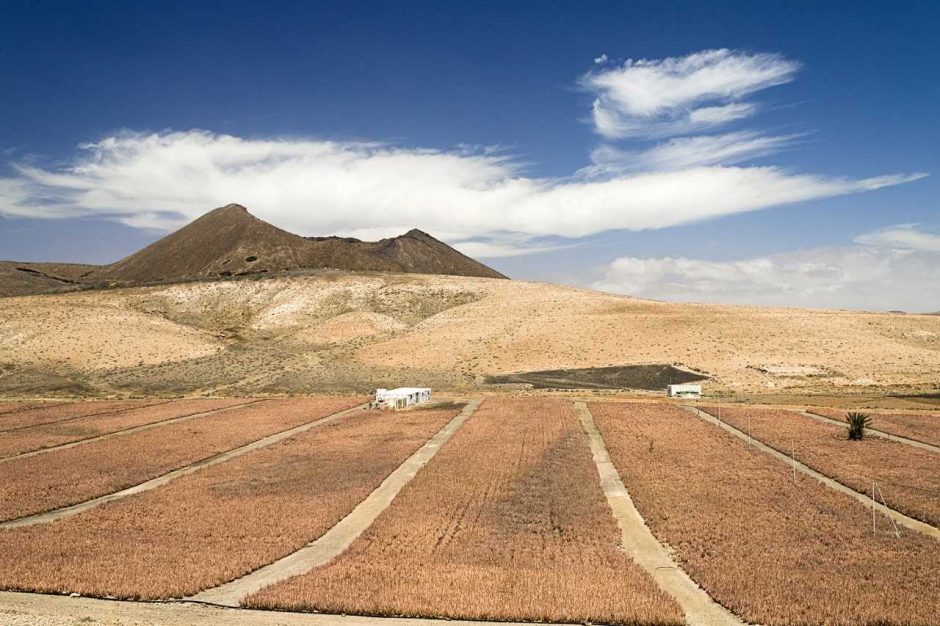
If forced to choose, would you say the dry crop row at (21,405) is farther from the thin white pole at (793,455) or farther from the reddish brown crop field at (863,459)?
the thin white pole at (793,455)

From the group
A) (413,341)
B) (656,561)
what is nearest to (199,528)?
(656,561)

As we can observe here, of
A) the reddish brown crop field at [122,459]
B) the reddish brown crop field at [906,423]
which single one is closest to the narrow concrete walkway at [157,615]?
the reddish brown crop field at [122,459]

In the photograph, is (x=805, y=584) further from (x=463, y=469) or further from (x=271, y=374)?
(x=271, y=374)

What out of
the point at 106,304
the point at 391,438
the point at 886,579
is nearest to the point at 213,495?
the point at 391,438

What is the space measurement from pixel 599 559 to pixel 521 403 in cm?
4035

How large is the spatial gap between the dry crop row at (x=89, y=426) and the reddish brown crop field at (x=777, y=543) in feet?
117

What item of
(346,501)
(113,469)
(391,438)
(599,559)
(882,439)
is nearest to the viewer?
(599,559)

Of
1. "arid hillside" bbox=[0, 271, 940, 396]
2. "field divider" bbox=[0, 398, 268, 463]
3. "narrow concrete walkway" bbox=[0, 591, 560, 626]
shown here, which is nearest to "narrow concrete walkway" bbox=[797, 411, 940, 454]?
"arid hillside" bbox=[0, 271, 940, 396]

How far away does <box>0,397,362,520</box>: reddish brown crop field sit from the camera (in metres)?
26.5

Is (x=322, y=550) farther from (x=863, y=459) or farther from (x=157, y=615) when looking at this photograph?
(x=863, y=459)

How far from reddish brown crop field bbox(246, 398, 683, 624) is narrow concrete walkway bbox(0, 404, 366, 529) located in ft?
39.6

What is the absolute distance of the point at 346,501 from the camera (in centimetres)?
2456

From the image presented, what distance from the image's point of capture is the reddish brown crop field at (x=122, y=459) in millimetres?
26484

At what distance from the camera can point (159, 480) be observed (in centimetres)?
3005
